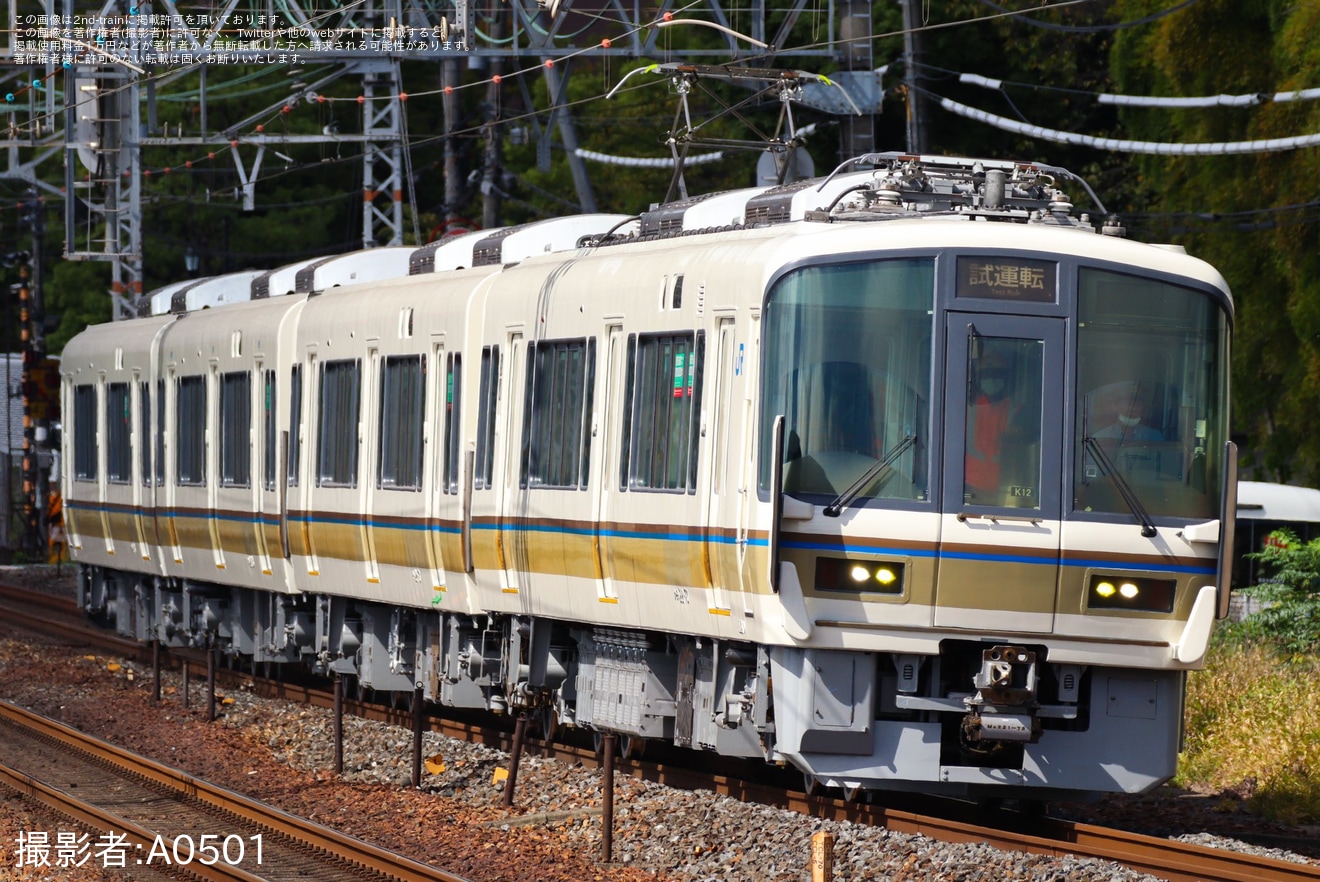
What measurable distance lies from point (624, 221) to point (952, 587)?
16.2ft

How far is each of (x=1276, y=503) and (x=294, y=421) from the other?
13.5 meters

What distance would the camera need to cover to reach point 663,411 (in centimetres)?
1285

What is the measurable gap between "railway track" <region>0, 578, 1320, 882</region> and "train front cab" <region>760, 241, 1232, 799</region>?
0.31 meters

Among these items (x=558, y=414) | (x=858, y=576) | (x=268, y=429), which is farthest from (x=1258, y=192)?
(x=858, y=576)

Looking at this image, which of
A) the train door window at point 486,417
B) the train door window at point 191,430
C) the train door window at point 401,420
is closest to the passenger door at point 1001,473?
the train door window at point 486,417

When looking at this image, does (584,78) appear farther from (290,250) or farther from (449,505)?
(449,505)

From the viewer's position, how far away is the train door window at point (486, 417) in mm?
15242

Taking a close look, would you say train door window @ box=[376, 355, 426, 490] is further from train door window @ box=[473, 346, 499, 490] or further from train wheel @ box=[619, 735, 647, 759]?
train wheel @ box=[619, 735, 647, 759]

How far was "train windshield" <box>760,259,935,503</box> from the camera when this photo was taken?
11211 millimetres

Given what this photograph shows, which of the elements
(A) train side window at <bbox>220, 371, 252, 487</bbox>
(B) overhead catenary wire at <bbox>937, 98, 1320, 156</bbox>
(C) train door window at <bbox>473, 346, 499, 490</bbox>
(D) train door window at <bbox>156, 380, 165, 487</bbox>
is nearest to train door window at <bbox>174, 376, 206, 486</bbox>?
(D) train door window at <bbox>156, 380, 165, 487</bbox>

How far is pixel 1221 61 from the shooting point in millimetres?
24672

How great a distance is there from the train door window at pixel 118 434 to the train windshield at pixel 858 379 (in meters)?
14.2

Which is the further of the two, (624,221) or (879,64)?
(879,64)

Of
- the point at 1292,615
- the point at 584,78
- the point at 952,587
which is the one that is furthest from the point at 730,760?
the point at 584,78
